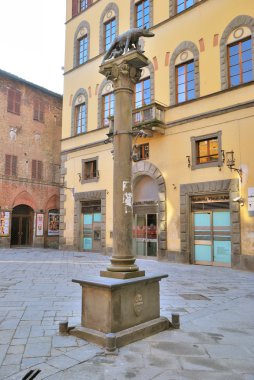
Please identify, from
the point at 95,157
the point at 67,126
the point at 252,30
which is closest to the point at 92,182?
the point at 95,157

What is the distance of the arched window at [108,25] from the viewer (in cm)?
1970

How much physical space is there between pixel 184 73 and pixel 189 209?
627 centimetres

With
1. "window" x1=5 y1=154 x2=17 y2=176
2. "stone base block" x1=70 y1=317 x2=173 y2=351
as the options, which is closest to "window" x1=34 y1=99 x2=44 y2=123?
"window" x1=5 y1=154 x2=17 y2=176

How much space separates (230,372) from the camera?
3.72 m

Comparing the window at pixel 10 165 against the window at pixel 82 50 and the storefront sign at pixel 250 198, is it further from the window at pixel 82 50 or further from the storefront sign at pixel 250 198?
the storefront sign at pixel 250 198

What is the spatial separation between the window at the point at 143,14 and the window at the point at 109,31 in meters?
1.91

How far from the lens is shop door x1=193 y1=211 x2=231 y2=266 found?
1372 cm

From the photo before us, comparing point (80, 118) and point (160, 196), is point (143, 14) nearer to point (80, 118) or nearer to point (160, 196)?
point (80, 118)

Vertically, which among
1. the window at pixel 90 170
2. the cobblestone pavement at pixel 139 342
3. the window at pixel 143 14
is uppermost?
the window at pixel 143 14

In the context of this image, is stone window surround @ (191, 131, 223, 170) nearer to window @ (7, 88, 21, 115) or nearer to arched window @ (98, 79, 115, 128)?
arched window @ (98, 79, 115, 128)

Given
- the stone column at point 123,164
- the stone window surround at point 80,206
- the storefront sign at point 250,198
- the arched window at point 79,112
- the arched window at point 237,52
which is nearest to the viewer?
the stone column at point 123,164

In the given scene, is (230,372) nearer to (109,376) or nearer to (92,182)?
(109,376)

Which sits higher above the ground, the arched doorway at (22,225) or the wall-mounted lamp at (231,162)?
the wall-mounted lamp at (231,162)

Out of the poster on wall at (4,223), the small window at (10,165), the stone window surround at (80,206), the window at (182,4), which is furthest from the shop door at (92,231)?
the window at (182,4)
